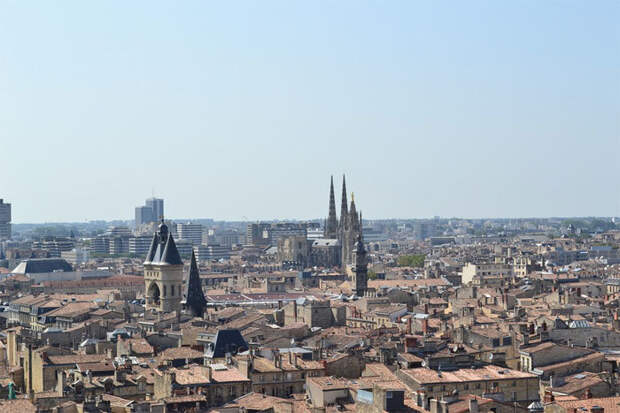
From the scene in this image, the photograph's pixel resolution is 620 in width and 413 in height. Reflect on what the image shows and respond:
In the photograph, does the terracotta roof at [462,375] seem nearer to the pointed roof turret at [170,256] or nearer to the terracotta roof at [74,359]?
the terracotta roof at [74,359]

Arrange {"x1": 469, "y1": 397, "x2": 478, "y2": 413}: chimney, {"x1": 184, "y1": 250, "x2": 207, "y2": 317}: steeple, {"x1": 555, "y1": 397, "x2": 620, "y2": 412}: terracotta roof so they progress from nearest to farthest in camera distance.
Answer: {"x1": 469, "y1": 397, "x2": 478, "y2": 413}: chimney < {"x1": 555, "y1": 397, "x2": 620, "y2": 412}: terracotta roof < {"x1": 184, "y1": 250, "x2": 207, "y2": 317}: steeple

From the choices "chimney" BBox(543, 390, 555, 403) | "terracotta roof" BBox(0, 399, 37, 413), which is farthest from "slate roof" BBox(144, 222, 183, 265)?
"chimney" BBox(543, 390, 555, 403)

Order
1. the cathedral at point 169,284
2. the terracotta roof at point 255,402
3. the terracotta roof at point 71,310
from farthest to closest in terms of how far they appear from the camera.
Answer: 1. the terracotta roof at point 71,310
2. the cathedral at point 169,284
3. the terracotta roof at point 255,402

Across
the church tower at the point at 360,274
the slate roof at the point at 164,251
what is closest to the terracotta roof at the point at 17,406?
the slate roof at the point at 164,251

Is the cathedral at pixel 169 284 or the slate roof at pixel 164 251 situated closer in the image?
the cathedral at pixel 169 284

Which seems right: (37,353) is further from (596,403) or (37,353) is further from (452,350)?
(596,403)

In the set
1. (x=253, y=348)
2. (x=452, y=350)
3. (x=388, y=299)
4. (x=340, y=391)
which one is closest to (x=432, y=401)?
(x=340, y=391)

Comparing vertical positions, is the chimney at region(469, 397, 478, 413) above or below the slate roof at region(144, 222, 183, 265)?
below

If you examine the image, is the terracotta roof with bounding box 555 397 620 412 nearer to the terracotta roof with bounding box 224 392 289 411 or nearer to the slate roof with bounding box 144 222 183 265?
the terracotta roof with bounding box 224 392 289 411
